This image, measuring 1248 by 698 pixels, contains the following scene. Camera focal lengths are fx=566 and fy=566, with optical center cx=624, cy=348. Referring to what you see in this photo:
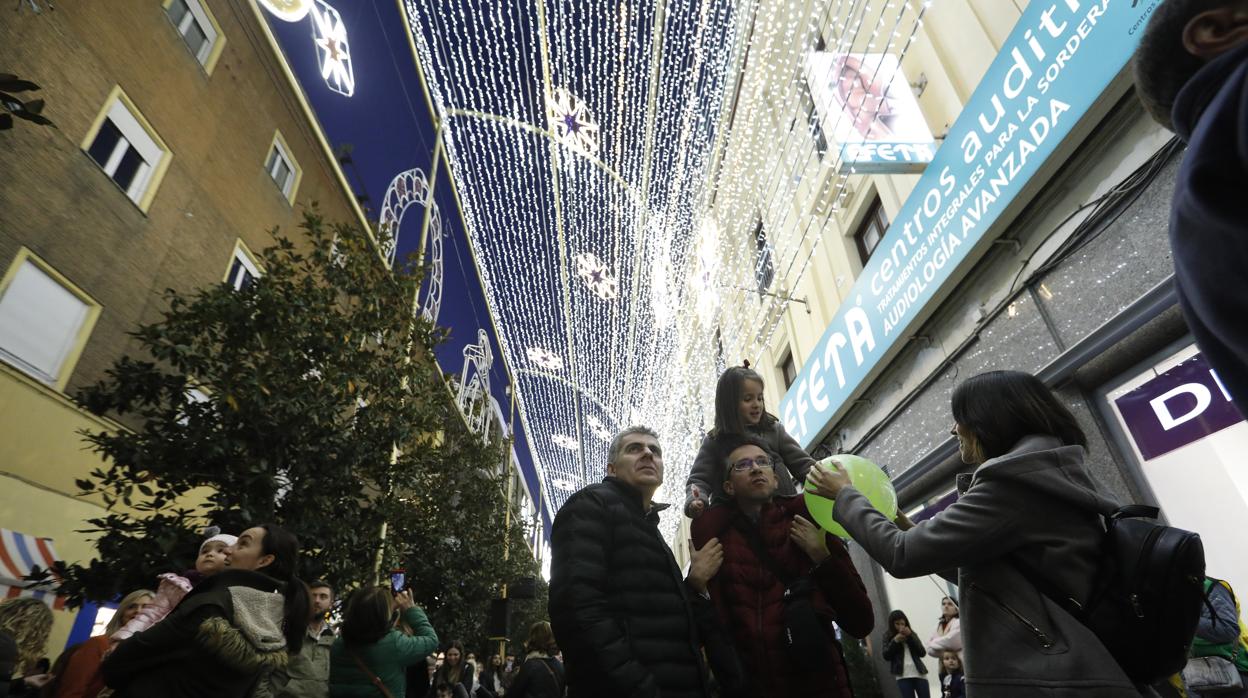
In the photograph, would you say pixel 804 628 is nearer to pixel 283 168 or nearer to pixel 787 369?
pixel 787 369

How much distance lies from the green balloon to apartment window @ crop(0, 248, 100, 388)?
7.52 metres

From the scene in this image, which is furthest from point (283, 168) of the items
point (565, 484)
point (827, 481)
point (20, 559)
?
point (565, 484)

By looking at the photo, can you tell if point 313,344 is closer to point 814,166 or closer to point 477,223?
point 814,166

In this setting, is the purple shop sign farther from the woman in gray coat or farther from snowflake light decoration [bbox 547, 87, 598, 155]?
snowflake light decoration [bbox 547, 87, 598, 155]

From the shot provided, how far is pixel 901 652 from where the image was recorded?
643 cm

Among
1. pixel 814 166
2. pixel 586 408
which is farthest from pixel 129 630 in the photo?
pixel 586 408

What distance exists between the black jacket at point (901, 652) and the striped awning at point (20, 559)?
846cm

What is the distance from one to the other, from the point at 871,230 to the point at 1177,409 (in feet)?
16.4

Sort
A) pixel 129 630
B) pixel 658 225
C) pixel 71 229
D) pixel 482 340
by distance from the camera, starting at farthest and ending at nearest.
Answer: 1. pixel 482 340
2. pixel 658 225
3. pixel 71 229
4. pixel 129 630

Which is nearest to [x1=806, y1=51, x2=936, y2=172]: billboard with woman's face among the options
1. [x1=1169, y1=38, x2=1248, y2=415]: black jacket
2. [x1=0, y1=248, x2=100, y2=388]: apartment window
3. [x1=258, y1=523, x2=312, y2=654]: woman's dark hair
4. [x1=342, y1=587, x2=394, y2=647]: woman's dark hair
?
[x1=1169, y1=38, x2=1248, y2=415]: black jacket

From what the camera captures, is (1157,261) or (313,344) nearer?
(1157,261)

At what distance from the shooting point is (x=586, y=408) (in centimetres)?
2645

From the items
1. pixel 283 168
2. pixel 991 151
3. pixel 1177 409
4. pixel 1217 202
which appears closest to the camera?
pixel 1217 202

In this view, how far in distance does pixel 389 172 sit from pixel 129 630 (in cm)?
1179
